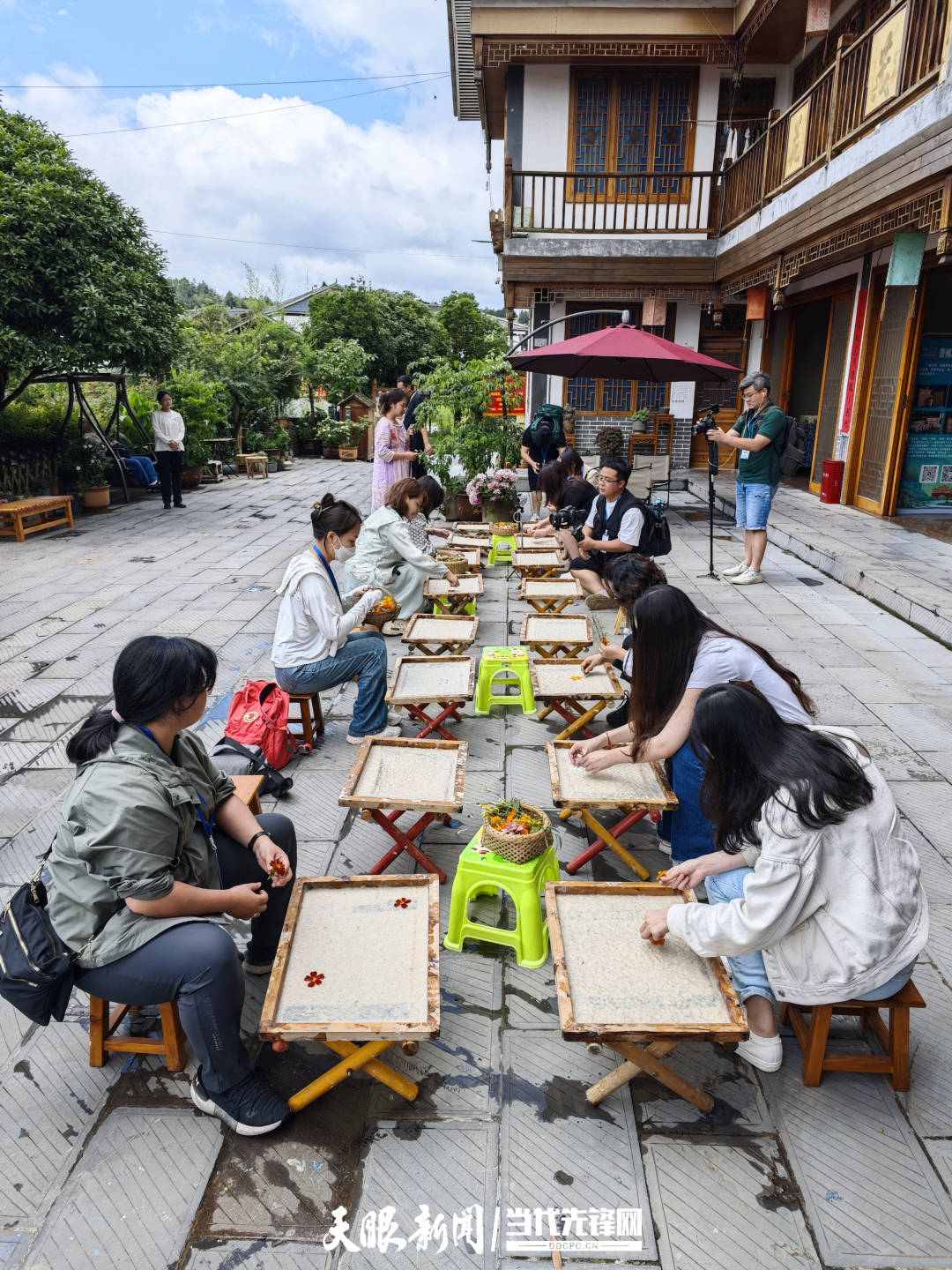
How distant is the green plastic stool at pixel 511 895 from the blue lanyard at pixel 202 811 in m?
0.88

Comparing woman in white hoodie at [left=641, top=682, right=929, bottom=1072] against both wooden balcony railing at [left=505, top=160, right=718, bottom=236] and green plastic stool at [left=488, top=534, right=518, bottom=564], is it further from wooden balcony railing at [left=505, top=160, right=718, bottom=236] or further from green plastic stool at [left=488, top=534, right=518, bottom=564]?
wooden balcony railing at [left=505, top=160, right=718, bottom=236]

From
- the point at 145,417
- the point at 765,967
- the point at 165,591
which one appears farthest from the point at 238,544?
the point at 765,967

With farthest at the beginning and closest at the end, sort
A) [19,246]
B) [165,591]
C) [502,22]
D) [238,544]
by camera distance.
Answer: [502,22], [238,544], [19,246], [165,591]

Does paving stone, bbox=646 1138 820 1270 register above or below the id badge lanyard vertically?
below

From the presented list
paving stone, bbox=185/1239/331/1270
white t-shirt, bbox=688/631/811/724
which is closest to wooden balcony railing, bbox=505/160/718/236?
white t-shirt, bbox=688/631/811/724

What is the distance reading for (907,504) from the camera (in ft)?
32.5

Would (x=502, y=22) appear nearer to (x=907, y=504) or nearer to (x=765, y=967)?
(x=907, y=504)

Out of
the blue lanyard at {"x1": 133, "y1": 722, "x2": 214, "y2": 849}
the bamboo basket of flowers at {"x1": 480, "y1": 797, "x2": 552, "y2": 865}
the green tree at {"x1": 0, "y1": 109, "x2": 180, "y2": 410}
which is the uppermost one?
the green tree at {"x1": 0, "y1": 109, "x2": 180, "y2": 410}

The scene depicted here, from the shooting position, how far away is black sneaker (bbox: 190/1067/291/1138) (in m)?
2.25

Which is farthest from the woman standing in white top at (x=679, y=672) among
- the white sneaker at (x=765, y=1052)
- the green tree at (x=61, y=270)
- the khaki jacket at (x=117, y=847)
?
the green tree at (x=61, y=270)

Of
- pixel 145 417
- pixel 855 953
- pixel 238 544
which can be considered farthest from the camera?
pixel 145 417

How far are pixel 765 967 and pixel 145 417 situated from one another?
576 inches

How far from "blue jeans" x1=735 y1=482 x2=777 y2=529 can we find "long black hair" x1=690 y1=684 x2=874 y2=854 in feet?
18.2

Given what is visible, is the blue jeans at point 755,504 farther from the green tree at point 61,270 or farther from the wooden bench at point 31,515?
the wooden bench at point 31,515
